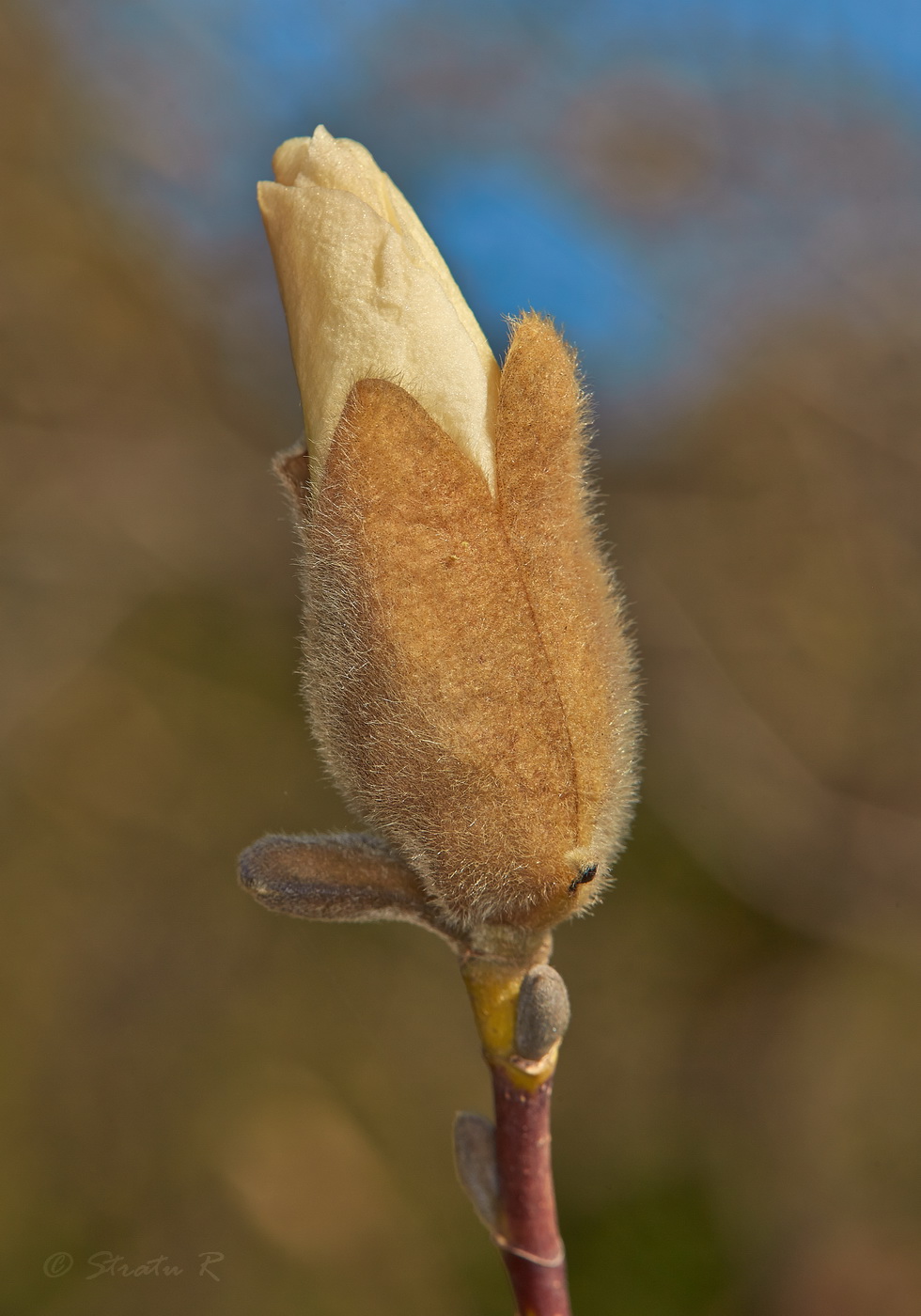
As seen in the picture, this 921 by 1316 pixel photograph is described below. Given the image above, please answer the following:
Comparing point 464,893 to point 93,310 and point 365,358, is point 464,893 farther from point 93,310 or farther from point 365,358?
point 93,310

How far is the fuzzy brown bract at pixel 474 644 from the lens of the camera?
0.50 m

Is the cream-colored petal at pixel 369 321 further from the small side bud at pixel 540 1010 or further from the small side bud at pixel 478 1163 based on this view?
the small side bud at pixel 478 1163

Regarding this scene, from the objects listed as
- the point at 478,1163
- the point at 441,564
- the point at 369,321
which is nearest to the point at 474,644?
the point at 441,564

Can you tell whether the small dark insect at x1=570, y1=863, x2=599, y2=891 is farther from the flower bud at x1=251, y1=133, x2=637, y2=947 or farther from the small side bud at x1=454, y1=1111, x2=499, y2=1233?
the small side bud at x1=454, y1=1111, x2=499, y2=1233

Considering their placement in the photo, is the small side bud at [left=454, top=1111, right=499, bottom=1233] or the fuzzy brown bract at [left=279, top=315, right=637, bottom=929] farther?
the small side bud at [left=454, top=1111, right=499, bottom=1233]

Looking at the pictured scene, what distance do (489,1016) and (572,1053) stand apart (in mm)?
1520

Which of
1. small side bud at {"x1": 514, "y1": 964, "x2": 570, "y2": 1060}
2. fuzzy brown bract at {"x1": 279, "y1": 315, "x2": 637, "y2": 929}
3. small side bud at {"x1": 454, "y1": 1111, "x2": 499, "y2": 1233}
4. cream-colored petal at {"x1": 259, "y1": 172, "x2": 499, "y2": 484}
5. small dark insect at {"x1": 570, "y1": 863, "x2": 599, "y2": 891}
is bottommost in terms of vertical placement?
small side bud at {"x1": 454, "y1": 1111, "x2": 499, "y2": 1233}

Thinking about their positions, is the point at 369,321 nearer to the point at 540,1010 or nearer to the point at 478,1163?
the point at 540,1010

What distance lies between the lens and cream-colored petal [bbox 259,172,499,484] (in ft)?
1.62

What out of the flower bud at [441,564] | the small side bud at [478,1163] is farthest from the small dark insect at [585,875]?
the small side bud at [478,1163]

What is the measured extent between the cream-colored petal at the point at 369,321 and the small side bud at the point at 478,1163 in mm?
398

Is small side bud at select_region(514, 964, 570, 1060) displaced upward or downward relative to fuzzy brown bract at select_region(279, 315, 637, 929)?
downward

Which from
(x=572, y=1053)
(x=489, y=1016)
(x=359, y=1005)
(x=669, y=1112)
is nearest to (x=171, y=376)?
(x=359, y=1005)

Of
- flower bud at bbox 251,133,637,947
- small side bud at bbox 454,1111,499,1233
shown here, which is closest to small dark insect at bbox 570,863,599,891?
flower bud at bbox 251,133,637,947
